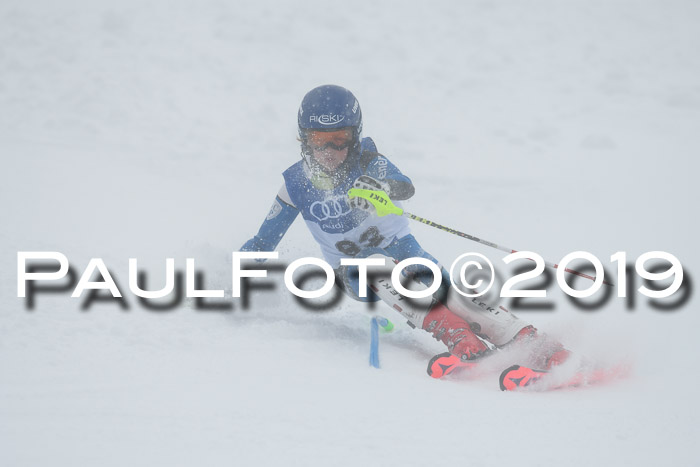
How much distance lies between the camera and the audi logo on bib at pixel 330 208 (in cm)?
400

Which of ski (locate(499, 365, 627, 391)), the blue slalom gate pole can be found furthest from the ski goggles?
ski (locate(499, 365, 627, 391))

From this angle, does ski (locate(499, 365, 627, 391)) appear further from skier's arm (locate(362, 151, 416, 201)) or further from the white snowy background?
skier's arm (locate(362, 151, 416, 201))

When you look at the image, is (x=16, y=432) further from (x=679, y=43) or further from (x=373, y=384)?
(x=679, y=43)

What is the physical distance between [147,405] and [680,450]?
2050 mm

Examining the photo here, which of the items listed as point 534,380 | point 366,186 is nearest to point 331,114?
point 366,186

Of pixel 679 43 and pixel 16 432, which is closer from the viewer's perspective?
pixel 16 432

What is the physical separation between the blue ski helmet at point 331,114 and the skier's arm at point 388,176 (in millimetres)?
120

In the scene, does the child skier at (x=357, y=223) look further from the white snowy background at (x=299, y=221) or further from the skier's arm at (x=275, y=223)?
the white snowy background at (x=299, y=221)

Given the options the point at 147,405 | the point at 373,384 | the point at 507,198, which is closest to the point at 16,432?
the point at 147,405

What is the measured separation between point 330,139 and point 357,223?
0.56m

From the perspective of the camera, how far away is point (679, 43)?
11781 millimetres

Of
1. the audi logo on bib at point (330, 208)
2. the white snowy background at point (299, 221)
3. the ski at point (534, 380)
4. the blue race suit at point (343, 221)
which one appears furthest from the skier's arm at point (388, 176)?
the ski at point (534, 380)

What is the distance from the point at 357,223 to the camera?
13.4ft

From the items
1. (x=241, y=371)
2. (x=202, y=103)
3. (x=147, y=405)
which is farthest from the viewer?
(x=202, y=103)
